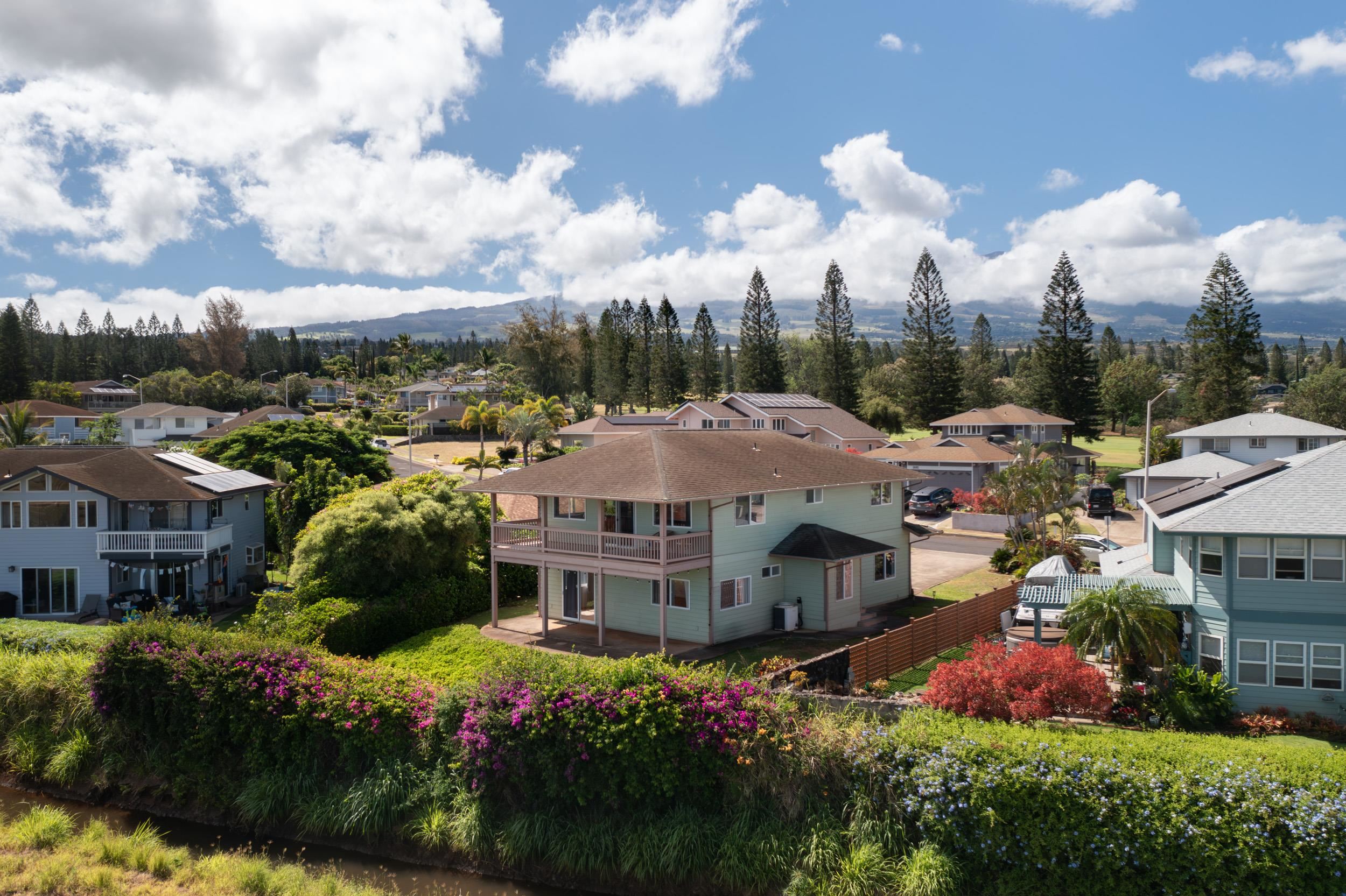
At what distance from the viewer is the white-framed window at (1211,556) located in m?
19.8

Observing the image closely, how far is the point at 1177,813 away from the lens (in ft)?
41.9

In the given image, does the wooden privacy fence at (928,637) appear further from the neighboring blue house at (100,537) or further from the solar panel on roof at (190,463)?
the solar panel on roof at (190,463)

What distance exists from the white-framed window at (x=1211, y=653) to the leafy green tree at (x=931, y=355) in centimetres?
6327

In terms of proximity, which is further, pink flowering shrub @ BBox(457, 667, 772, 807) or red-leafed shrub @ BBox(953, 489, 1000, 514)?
red-leafed shrub @ BBox(953, 489, 1000, 514)

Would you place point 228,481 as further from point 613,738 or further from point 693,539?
point 613,738

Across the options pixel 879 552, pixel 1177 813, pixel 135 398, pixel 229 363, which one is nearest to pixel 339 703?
pixel 1177 813

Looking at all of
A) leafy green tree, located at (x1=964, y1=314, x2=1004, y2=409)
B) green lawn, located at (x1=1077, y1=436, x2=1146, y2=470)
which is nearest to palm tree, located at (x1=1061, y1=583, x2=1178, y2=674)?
green lawn, located at (x1=1077, y1=436, x2=1146, y2=470)

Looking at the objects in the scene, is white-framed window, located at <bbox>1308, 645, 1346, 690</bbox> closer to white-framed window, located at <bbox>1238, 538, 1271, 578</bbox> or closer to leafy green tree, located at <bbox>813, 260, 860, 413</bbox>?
white-framed window, located at <bbox>1238, 538, 1271, 578</bbox>

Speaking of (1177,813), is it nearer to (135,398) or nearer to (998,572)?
(998,572)

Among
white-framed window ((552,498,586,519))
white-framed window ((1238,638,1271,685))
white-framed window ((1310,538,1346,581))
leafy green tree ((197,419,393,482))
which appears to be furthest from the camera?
leafy green tree ((197,419,393,482))

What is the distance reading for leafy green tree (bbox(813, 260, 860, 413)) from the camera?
86438 mm

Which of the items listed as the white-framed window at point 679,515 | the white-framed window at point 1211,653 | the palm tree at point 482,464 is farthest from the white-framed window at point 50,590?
the white-framed window at point 1211,653

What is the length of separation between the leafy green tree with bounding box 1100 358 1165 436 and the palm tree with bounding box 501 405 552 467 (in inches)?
2502

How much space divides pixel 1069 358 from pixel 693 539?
2376 inches
